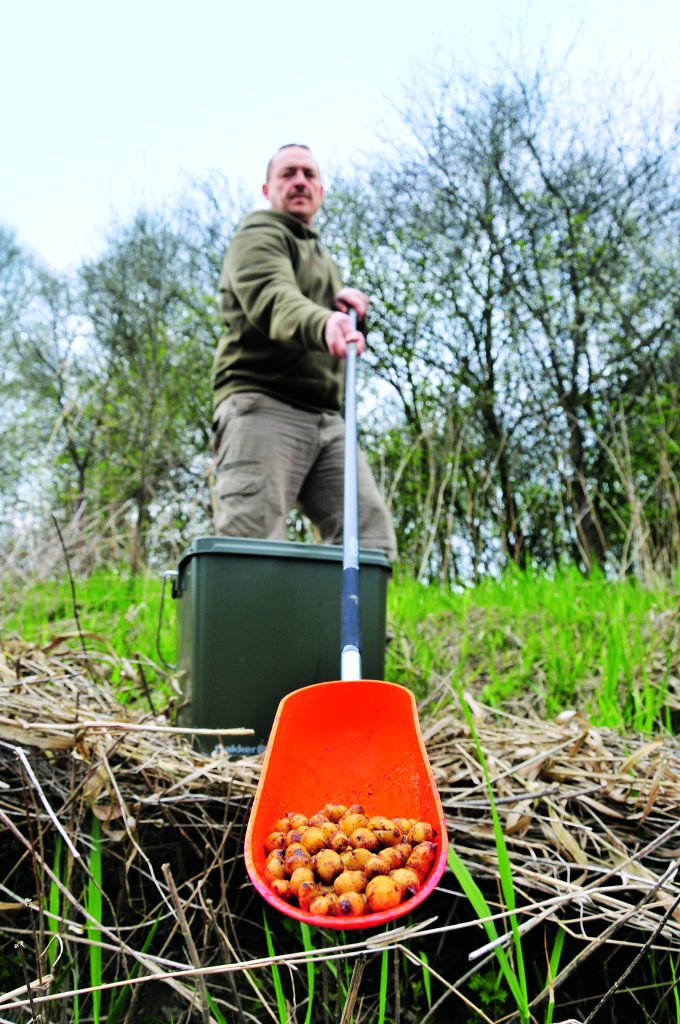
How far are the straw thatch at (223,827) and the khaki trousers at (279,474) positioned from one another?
0.89 metres

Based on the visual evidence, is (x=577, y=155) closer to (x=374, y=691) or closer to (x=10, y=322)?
(x=10, y=322)

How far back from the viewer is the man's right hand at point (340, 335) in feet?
5.21

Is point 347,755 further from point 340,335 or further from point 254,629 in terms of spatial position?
point 340,335

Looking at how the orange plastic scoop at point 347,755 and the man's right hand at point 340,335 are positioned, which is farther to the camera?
the man's right hand at point 340,335

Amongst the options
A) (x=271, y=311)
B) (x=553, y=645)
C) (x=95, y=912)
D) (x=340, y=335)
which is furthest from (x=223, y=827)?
(x=271, y=311)

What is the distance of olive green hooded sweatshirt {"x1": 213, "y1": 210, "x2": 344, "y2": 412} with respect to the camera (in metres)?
2.02

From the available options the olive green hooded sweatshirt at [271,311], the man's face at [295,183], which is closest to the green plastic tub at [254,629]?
the olive green hooded sweatshirt at [271,311]

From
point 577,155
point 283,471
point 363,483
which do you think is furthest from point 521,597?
point 577,155

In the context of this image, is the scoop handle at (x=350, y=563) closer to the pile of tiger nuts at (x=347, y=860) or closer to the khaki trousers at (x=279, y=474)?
the pile of tiger nuts at (x=347, y=860)

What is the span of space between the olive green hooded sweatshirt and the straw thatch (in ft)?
3.91

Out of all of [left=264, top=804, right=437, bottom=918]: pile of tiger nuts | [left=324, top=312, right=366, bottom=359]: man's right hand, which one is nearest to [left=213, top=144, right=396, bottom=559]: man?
[left=324, top=312, right=366, bottom=359]: man's right hand

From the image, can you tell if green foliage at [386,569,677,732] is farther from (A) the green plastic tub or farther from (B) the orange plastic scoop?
(B) the orange plastic scoop

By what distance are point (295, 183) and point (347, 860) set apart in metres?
2.20

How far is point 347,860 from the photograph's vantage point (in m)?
0.68
